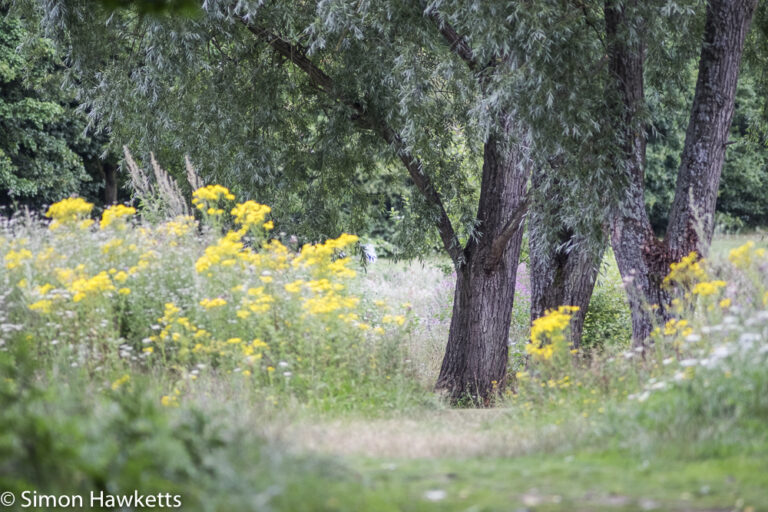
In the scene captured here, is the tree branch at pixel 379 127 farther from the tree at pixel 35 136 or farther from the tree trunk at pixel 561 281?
the tree at pixel 35 136

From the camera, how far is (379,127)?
401 inches

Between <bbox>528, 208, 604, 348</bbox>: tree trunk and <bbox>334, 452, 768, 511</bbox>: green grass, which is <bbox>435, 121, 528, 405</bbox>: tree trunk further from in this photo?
<bbox>334, 452, 768, 511</bbox>: green grass

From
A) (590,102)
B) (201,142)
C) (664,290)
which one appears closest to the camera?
(590,102)

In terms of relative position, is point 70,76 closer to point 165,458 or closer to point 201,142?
point 201,142

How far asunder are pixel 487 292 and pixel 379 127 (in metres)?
2.51

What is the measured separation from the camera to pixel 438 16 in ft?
29.2

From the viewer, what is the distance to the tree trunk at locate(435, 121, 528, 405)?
985cm

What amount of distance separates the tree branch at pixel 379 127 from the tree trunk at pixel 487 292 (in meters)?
0.32

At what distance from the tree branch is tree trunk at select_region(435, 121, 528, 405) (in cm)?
32

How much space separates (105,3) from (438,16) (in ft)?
18.5

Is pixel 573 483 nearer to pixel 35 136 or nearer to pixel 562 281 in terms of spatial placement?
pixel 562 281

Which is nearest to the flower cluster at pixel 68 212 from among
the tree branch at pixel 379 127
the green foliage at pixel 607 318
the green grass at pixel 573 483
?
the tree branch at pixel 379 127

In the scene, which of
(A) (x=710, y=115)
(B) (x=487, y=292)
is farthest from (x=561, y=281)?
(A) (x=710, y=115)

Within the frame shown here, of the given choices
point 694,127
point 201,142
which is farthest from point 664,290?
point 201,142
